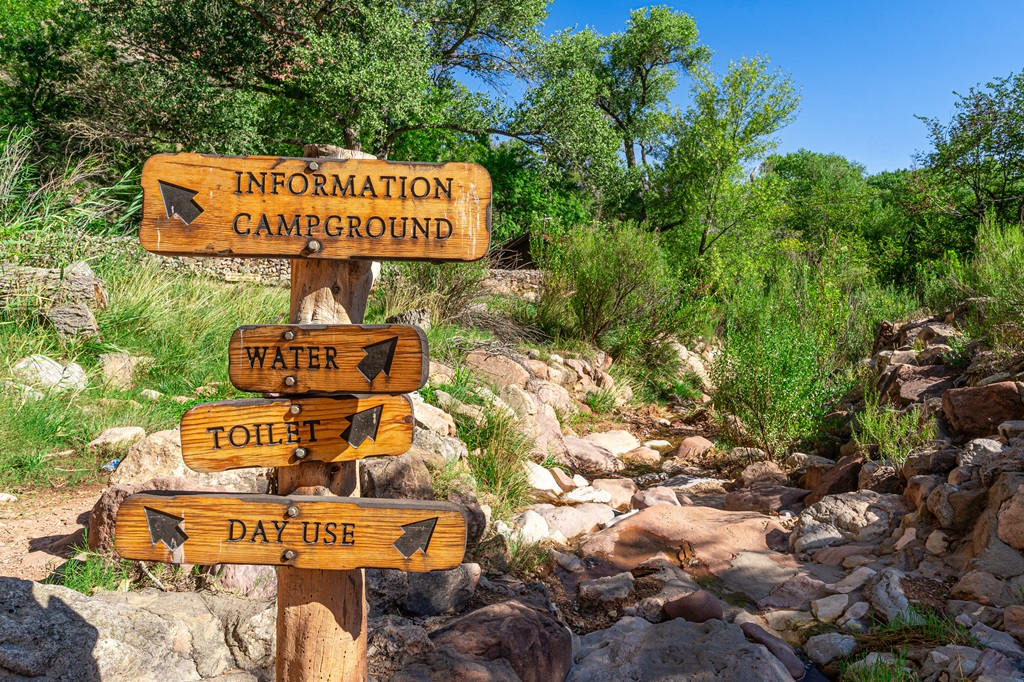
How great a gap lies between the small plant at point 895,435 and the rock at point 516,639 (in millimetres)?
3525

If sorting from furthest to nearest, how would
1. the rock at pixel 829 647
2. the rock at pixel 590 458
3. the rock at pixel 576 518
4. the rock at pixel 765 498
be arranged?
the rock at pixel 590 458
the rock at pixel 765 498
the rock at pixel 576 518
the rock at pixel 829 647

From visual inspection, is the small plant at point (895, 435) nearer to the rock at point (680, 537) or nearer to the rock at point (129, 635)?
the rock at point (680, 537)

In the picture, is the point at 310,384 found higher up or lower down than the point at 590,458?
higher up

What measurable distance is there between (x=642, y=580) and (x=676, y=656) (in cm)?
97

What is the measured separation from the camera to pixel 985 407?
5.44 m

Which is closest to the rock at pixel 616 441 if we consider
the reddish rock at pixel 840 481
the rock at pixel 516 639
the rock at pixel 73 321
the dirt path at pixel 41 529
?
the reddish rock at pixel 840 481

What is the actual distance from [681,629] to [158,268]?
6419 millimetres

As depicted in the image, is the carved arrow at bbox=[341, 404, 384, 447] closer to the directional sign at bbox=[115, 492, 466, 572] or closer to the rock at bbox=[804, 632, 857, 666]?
the directional sign at bbox=[115, 492, 466, 572]

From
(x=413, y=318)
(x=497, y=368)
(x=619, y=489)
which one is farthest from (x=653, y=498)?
(x=413, y=318)

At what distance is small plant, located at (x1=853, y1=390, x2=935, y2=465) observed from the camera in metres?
5.51

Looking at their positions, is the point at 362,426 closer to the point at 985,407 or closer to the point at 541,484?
the point at 541,484

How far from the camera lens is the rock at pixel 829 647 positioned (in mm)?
3533

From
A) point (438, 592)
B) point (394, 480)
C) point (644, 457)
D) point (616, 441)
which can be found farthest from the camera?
point (616, 441)

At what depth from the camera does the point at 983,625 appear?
343cm
